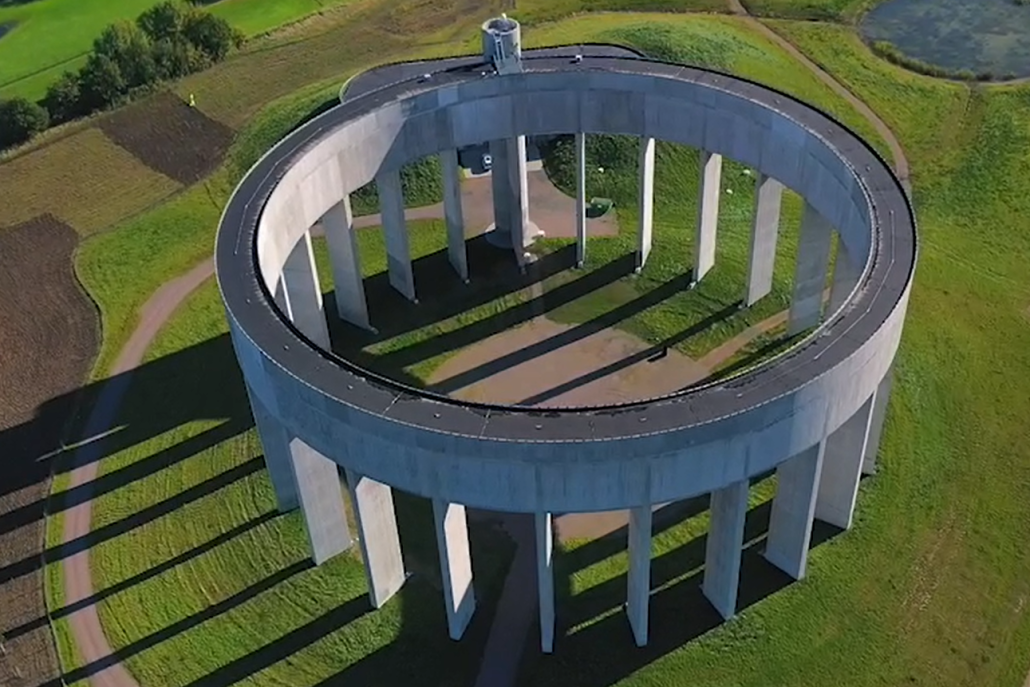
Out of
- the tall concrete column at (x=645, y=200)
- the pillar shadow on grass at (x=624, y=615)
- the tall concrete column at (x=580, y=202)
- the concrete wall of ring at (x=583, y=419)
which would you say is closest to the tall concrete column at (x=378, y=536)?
the concrete wall of ring at (x=583, y=419)

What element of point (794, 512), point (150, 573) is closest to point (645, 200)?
point (794, 512)

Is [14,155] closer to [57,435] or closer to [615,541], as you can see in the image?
[57,435]

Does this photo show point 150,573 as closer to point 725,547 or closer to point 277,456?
point 277,456

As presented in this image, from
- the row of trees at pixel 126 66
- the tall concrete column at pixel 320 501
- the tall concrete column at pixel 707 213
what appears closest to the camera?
the tall concrete column at pixel 320 501

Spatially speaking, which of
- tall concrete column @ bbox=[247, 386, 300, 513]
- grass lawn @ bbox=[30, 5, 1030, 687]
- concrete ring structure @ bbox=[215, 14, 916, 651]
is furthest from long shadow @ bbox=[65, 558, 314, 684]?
tall concrete column @ bbox=[247, 386, 300, 513]

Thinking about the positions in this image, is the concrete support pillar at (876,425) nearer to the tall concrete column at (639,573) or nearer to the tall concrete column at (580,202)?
the tall concrete column at (639,573)
